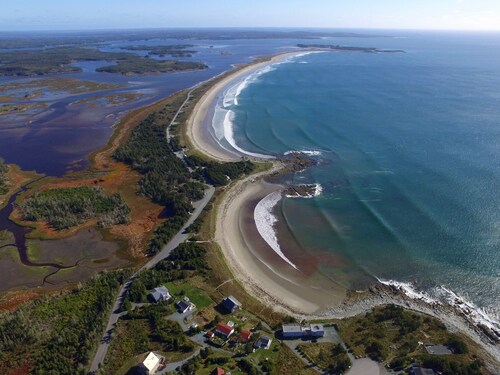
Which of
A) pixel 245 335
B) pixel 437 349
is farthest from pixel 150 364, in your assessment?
pixel 437 349

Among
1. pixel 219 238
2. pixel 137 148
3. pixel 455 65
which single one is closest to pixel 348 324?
pixel 219 238

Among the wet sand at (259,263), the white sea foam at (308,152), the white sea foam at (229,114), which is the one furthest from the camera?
the white sea foam at (229,114)

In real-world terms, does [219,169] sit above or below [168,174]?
above

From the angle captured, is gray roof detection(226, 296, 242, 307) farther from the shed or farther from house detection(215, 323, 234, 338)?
the shed

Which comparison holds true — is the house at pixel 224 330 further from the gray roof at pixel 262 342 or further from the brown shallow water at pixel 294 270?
the brown shallow water at pixel 294 270

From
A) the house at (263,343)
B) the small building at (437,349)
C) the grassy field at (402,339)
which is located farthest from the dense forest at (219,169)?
the small building at (437,349)

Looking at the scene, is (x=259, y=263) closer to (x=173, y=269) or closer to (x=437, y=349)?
(x=173, y=269)

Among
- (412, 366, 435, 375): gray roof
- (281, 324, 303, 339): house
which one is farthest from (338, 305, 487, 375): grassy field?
(281, 324, 303, 339): house
